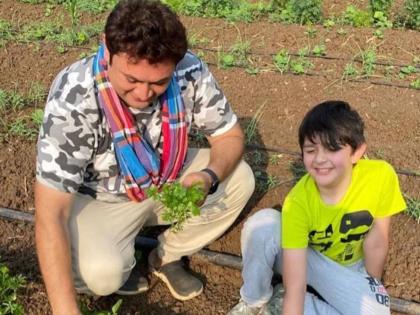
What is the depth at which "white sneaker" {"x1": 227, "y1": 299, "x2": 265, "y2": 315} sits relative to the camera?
2.67 metres

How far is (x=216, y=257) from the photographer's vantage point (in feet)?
9.95

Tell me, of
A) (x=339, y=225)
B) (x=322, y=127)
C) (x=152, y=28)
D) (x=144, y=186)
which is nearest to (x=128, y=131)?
(x=144, y=186)

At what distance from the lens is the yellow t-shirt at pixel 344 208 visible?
2.35 metres

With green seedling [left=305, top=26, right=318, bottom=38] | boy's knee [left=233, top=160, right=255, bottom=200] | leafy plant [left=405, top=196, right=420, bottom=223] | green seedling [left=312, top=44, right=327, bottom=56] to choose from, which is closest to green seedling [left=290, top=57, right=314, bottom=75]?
green seedling [left=312, top=44, right=327, bottom=56]

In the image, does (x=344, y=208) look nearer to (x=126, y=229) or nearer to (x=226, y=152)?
(x=226, y=152)

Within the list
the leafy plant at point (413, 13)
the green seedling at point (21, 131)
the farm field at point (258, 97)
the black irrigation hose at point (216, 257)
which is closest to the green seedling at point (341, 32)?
the farm field at point (258, 97)

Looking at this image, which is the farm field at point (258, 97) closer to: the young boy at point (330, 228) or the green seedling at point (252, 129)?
the green seedling at point (252, 129)

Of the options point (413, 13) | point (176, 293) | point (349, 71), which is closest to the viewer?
point (176, 293)

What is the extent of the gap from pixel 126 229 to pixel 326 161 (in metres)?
0.95

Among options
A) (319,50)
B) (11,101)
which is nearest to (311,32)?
(319,50)

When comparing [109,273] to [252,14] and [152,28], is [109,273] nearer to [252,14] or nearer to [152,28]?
[152,28]

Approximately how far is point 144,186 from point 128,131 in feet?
0.98

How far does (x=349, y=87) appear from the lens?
4.37 metres

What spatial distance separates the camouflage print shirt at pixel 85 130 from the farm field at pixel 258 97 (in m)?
0.65
